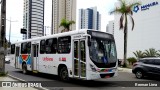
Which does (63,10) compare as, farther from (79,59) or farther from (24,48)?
(79,59)

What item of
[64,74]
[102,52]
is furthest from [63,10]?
[102,52]

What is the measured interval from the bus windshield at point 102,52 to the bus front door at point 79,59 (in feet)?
1.77

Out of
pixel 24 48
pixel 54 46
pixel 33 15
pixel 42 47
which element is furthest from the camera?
pixel 33 15

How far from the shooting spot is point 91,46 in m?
14.2

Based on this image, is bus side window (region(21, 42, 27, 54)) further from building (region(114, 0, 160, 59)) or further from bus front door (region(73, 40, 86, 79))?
building (region(114, 0, 160, 59))

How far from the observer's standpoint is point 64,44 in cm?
1631

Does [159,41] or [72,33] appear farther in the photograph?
[159,41]

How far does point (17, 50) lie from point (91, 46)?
38.4 feet

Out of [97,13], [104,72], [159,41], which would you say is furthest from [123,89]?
[97,13]

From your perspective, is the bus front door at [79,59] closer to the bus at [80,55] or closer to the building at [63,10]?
the bus at [80,55]

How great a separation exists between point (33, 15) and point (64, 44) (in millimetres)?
45504

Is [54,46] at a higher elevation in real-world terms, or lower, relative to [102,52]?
higher

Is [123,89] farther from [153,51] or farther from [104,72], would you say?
[153,51]

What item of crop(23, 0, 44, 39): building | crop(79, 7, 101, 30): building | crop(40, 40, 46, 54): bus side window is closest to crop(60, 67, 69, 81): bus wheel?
crop(40, 40, 46, 54): bus side window
